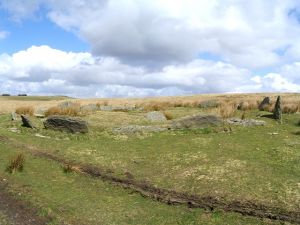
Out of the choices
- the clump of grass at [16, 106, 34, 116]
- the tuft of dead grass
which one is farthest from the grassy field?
the clump of grass at [16, 106, 34, 116]

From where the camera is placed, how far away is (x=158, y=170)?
1944 centimetres

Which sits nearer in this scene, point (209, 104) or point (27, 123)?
point (27, 123)

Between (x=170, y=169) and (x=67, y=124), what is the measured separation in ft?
32.5

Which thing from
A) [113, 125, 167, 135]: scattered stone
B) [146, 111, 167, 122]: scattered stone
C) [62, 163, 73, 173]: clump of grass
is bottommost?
[62, 163, 73, 173]: clump of grass

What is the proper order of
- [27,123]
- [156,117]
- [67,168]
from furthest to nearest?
1. [156,117]
2. [27,123]
3. [67,168]

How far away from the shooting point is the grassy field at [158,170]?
15062mm

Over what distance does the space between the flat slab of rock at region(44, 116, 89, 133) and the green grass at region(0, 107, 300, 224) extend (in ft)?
1.64

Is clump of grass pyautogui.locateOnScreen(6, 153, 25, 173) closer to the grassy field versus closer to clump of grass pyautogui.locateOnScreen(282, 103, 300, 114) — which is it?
the grassy field

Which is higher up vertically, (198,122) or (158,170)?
(198,122)

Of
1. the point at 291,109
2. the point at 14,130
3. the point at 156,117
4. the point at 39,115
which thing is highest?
the point at 291,109

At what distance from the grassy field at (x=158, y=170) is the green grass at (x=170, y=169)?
0.11ft

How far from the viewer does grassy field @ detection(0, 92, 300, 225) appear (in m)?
15.1

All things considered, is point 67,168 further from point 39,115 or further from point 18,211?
point 39,115

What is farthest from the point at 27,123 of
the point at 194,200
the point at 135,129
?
the point at 194,200
